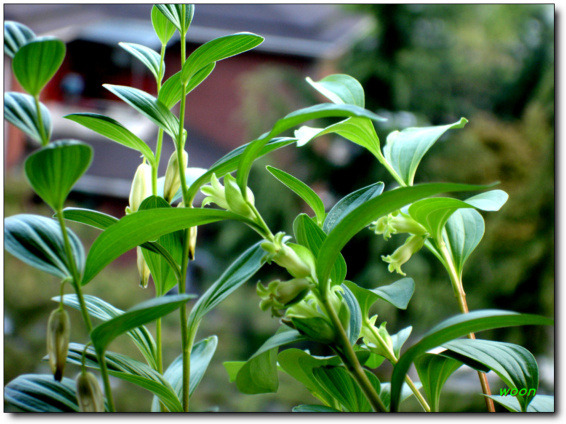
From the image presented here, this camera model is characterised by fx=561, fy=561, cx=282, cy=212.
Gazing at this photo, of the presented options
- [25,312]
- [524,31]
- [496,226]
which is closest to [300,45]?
[524,31]

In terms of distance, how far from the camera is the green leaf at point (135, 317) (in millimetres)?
183

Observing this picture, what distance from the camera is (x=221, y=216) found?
0.67ft

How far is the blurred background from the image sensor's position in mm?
1994

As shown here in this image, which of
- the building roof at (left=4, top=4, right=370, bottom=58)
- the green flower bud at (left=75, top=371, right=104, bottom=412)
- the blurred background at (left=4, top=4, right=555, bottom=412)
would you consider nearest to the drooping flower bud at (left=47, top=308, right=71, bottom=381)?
the green flower bud at (left=75, top=371, right=104, bottom=412)

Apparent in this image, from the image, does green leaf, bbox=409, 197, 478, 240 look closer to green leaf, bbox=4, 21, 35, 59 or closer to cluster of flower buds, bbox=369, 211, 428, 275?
cluster of flower buds, bbox=369, 211, 428, 275

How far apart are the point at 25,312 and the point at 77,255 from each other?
5.57 ft

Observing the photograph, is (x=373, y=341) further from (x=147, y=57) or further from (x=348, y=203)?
(x=147, y=57)

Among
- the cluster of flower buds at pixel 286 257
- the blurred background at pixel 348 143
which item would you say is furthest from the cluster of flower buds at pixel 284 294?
the blurred background at pixel 348 143

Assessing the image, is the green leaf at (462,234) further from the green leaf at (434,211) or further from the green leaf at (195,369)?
the green leaf at (195,369)

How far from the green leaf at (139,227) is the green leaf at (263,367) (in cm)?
5

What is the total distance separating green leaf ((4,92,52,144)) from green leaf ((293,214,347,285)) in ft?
0.35

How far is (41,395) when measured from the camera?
0.23 metres

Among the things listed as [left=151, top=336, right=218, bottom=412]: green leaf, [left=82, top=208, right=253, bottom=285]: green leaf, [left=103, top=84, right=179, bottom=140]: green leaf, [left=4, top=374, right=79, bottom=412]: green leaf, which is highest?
[left=103, top=84, right=179, bottom=140]: green leaf

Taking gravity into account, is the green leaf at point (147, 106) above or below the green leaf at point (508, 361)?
above
